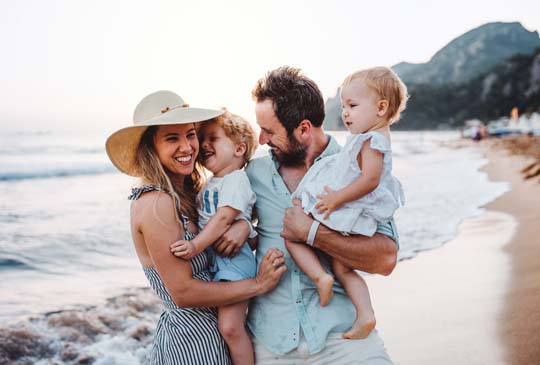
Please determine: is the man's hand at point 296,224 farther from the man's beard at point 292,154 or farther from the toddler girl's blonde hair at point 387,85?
the toddler girl's blonde hair at point 387,85

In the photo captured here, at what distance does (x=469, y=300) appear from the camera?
5.59 meters

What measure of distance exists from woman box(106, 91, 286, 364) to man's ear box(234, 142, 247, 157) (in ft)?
0.70

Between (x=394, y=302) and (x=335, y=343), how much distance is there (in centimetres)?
345

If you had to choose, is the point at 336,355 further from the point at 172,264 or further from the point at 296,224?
the point at 172,264

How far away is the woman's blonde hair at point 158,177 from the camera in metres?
2.52

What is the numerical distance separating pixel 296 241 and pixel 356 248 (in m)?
0.28

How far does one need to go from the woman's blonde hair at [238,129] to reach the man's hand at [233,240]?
424mm

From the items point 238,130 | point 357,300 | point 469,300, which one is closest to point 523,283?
point 469,300

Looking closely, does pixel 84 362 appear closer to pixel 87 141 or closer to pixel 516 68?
pixel 87 141

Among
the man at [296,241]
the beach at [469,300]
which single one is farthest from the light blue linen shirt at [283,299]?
the beach at [469,300]

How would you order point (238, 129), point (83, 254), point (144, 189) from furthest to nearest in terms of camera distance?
point (83, 254) → point (238, 129) → point (144, 189)

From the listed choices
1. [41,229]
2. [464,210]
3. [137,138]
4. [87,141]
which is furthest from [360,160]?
[87,141]

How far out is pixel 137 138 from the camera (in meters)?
2.58

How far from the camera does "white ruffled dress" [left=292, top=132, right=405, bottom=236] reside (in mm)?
2596
